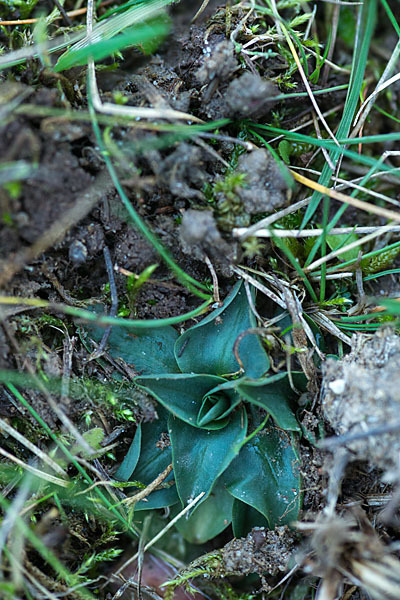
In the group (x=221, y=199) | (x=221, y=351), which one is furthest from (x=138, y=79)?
(x=221, y=351)

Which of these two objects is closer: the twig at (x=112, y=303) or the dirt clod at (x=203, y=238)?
the dirt clod at (x=203, y=238)

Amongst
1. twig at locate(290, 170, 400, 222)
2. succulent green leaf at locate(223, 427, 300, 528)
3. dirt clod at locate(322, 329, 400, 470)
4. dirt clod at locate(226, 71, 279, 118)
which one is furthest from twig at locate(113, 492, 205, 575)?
dirt clod at locate(226, 71, 279, 118)

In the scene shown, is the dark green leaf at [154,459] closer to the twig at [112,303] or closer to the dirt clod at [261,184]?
the twig at [112,303]

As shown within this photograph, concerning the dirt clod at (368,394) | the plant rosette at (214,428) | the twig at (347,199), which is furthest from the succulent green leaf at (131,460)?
the twig at (347,199)

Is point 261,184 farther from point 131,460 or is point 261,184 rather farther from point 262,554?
point 262,554

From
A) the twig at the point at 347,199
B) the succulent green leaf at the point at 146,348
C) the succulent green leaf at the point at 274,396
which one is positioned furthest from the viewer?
the succulent green leaf at the point at 146,348

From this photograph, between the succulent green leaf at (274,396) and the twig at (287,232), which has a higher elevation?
the twig at (287,232)

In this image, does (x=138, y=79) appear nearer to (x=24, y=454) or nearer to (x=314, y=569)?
(x=24, y=454)
